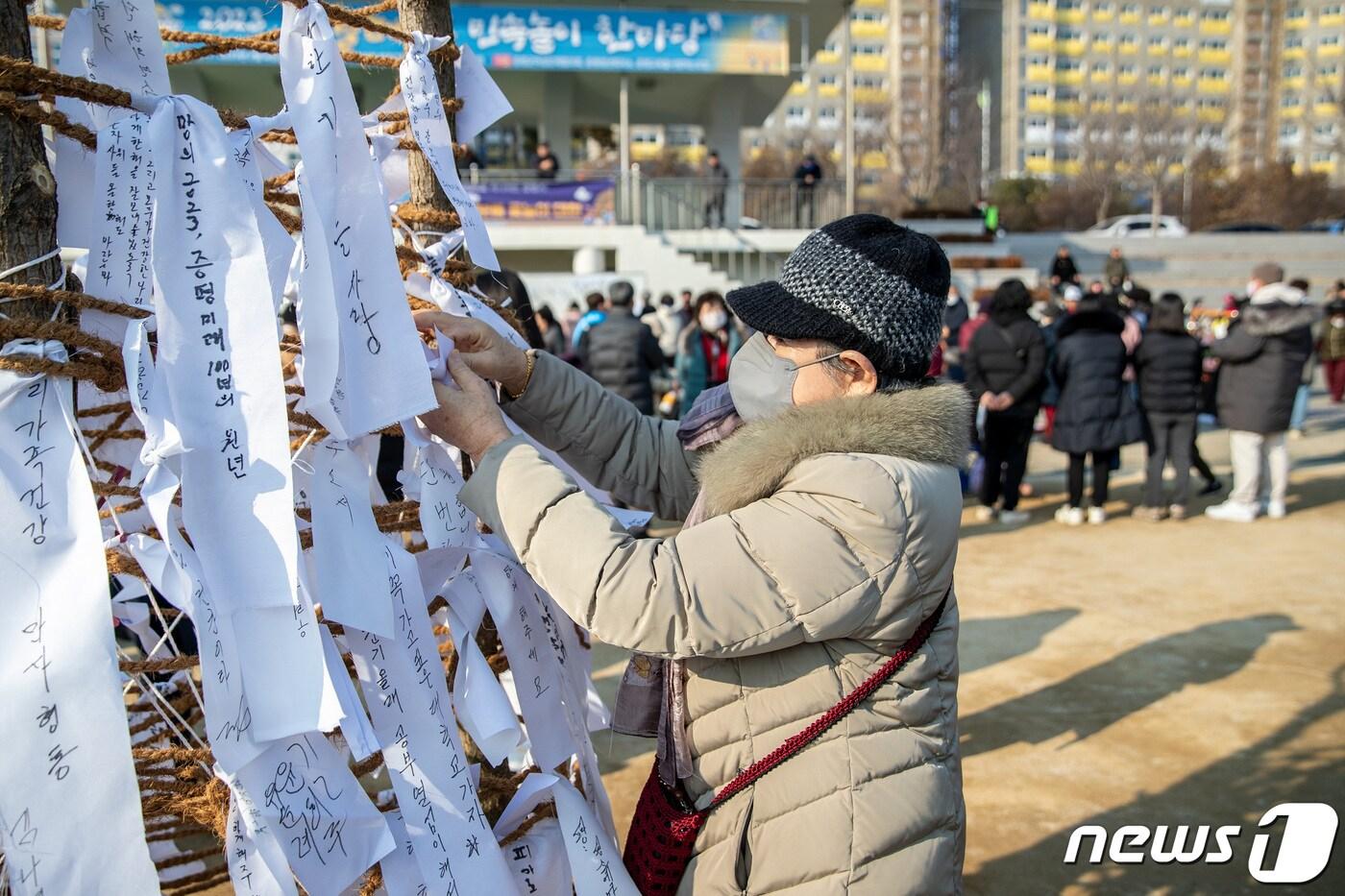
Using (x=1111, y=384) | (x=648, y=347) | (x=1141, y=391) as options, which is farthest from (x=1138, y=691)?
(x=648, y=347)

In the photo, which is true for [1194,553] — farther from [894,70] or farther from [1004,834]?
[894,70]

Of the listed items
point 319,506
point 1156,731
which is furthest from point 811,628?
point 1156,731

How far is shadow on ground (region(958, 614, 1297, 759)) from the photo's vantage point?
154 inches

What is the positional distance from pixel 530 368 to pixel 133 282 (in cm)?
69

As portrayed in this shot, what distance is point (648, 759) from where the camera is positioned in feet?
12.1

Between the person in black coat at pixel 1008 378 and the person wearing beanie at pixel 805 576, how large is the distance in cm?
574

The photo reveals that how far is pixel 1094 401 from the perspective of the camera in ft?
23.0

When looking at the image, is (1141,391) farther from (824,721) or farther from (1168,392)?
(824,721)

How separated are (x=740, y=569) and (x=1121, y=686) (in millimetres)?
3558

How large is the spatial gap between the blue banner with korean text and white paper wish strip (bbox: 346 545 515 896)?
18237mm

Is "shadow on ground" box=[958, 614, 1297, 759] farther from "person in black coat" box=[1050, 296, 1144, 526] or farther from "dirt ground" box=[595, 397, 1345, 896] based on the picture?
"person in black coat" box=[1050, 296, 1144, 526]

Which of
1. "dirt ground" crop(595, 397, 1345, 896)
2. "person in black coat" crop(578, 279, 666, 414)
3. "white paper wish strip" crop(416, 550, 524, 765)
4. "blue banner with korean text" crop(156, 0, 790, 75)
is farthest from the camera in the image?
"blue banner with korean text" crop(156, 0, 790, 75)

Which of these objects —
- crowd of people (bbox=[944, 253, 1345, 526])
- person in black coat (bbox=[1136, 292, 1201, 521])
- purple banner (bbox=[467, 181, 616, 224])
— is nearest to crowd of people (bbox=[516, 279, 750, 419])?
crowd of people (bbox=[944, 253, 1345, 526])

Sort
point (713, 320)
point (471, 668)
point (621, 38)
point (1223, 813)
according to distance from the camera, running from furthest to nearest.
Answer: point (621, 38), point (713, 320), point (1223, 813), point (471, 668)
